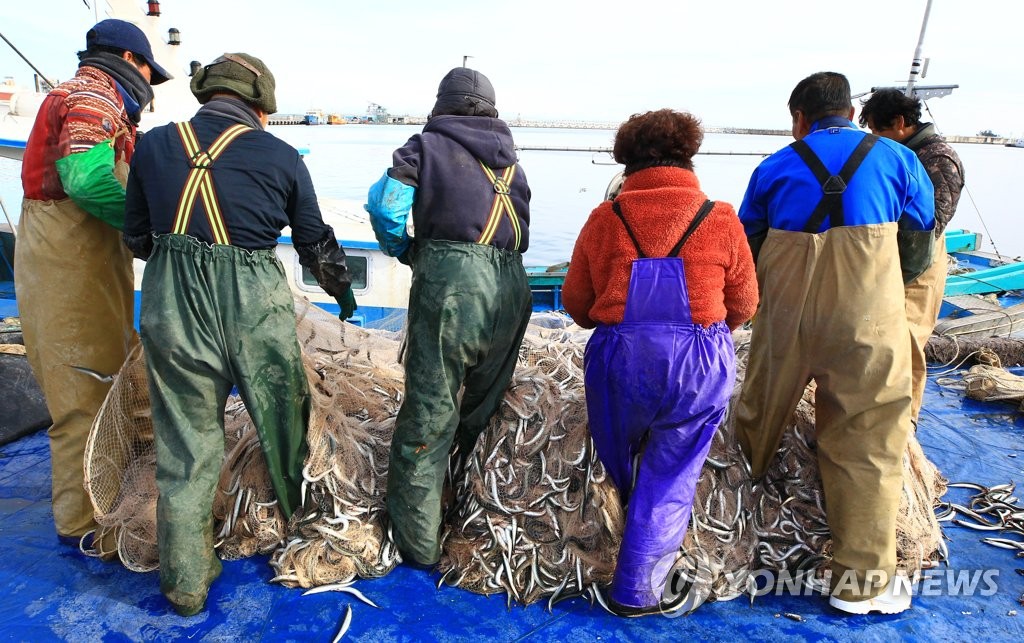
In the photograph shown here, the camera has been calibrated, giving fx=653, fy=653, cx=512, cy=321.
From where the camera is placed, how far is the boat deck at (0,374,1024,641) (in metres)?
2.75

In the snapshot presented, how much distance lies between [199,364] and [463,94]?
5.47 ft

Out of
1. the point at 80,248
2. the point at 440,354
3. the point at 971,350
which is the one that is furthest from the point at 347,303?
the point at 971,350

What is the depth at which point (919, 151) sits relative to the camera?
3.86m

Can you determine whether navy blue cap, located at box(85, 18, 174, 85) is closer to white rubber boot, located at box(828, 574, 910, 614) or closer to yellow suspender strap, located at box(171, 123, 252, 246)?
yellow suspender strap, located at box(171, 123, 252, 246)

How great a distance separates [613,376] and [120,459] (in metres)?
2.54

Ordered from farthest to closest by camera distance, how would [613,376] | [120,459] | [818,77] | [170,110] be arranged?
[170,110], [120,459], [818,77], [613,376]

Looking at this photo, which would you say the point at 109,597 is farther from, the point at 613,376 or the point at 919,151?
the point at 919,151

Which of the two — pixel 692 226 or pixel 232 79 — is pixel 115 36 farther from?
pixel 692 226

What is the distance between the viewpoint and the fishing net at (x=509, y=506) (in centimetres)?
308

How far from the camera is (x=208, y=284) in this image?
8.95ft

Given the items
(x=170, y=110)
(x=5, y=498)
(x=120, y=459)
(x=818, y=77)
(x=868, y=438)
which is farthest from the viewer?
(x=170, y=110)

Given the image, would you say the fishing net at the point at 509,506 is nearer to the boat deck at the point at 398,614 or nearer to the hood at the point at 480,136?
the boat deck at the point at 398,614

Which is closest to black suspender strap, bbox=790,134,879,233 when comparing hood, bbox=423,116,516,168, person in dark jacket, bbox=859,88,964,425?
person in dark jacket, bbox=859,88,964,425

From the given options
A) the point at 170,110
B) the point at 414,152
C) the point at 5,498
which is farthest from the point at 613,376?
the point at 170,110
